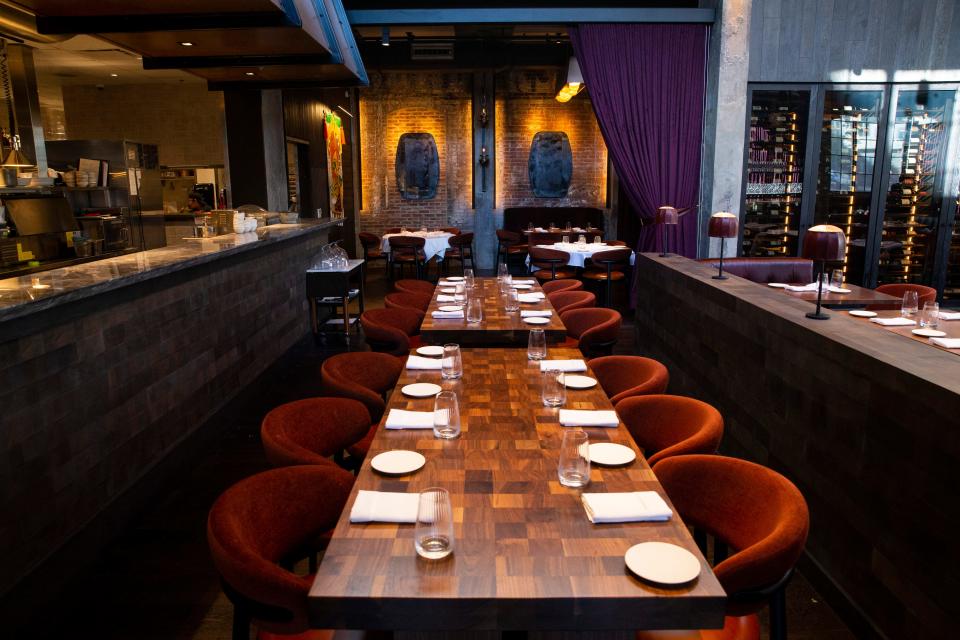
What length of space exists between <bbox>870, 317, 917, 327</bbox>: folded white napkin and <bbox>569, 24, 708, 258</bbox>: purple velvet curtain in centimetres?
342

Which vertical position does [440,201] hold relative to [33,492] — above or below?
above

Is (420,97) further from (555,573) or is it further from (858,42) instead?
(555,573)

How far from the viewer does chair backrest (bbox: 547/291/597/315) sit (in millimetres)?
5099

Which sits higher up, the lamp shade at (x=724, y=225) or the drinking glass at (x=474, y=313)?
the lamp shade at (x=724, y=225)

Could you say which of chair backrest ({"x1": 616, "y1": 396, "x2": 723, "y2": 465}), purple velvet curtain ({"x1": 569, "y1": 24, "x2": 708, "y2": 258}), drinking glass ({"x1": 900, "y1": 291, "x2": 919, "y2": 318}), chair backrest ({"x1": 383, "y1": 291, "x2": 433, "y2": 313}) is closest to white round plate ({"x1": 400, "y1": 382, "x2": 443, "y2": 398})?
chair backrest ({"x1": 616, "y1": 396, "x2": 723, "y2": 465})

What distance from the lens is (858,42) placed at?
7289 mm

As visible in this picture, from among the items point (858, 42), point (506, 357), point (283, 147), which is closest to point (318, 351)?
point (283, 147)

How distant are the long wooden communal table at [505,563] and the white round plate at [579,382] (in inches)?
24.1

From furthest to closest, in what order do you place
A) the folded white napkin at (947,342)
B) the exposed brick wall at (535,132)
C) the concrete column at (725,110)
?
the exposed brick wall at (535,132) → the concrete column at (725,110) → the folded white napkin at (947,342)

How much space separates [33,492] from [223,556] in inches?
60.6

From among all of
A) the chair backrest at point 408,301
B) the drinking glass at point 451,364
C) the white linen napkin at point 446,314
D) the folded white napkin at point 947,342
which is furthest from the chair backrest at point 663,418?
the chair backrest at point 408,301

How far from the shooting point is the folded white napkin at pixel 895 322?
413 cm

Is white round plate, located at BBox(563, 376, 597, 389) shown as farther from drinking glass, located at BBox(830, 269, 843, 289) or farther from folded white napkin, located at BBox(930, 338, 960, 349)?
drinking glass, located at BBox(830, 269, 843, 289)

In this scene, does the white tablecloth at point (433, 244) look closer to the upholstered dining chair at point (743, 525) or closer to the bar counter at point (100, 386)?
the bar counter at point (100, 386)
